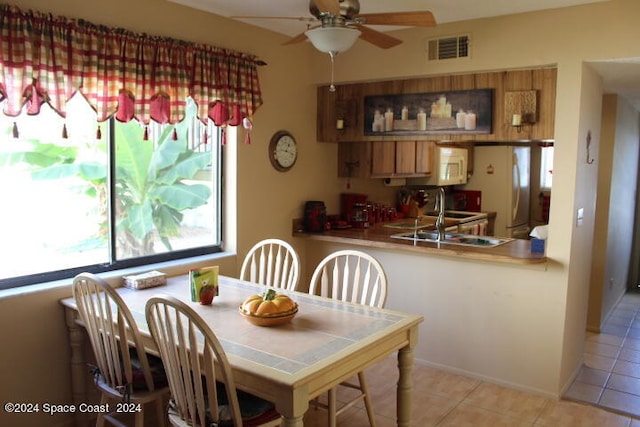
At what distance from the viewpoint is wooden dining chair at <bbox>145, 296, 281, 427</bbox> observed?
5.96 feet

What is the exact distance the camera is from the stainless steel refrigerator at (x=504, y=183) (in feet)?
18.4

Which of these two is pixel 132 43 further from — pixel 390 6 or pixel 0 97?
pixel 390 6

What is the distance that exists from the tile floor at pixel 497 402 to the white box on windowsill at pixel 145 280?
45.0 inches

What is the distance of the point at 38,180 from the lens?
2.74m

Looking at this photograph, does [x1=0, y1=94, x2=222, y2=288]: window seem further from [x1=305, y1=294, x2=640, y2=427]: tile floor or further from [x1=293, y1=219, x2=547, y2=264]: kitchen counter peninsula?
[x1=305, y1=294, x2=640, y2=427]: tile floor

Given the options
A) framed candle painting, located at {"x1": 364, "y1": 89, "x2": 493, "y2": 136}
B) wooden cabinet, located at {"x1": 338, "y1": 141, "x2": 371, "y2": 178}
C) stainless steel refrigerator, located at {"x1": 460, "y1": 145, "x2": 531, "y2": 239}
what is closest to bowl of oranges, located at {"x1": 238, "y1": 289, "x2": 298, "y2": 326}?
framed candle painting, located at {"x1": 364, "y1": 89, "x2": 493, "y2": 136}

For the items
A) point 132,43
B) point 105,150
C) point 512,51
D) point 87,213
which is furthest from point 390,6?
point 87,213

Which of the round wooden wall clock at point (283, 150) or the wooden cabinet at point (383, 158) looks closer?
the round wooden wall clock at point (283, 150)

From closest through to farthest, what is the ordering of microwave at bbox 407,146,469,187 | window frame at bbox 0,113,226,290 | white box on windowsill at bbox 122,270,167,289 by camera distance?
window frame at bbox 0,113,226,290, white box on windowsill at bbox 122,270,167,289, microwave at bbox 407,146,469,187

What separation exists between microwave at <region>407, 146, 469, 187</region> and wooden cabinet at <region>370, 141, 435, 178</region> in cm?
38

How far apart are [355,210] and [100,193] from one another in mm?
2167

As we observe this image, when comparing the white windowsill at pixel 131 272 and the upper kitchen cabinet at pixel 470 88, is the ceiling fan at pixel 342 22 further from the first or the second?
the white windowsill at pixel 131 272

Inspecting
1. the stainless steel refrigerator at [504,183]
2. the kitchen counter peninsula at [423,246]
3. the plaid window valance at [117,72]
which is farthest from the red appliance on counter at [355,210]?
the stainless steel refrigerator at [504,183]

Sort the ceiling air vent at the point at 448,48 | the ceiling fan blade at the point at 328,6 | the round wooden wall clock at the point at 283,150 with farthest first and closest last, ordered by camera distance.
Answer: the round wooden wall clock at the point at 283,150 → the ceiling air vent at the point at 448,48 → the ceiling fan blade at the point at 328,6
